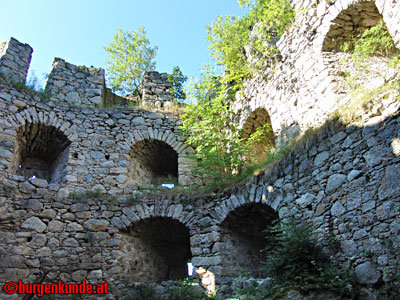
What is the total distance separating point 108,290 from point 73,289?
0.64 meters

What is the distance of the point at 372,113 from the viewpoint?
4.97 metres

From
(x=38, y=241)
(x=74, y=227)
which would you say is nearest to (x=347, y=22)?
(x=74, y=227)

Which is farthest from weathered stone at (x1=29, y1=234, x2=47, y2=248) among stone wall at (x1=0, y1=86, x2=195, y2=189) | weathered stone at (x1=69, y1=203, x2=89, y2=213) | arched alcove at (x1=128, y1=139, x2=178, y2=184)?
arched alcove at (x1=128, y1=139, x2=178, y2=184)

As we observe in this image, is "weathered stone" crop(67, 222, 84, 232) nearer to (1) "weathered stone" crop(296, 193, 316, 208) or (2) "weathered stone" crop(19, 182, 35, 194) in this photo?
(2) "weathered stone" crop(19, 182, 35, 194)

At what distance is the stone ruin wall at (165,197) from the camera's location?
4.79 metres

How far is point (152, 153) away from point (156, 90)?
2.08m

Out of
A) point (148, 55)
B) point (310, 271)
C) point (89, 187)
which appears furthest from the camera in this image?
point (148, 55)

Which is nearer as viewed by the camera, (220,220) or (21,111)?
(220,220)

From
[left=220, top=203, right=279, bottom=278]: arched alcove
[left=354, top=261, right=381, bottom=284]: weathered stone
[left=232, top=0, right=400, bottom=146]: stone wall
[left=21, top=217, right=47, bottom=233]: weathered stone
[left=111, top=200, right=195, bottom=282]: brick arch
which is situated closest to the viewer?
[left=354, top=261, right=381, bottom=284]: weathered stone

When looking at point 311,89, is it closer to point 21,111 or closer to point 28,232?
point 28,232

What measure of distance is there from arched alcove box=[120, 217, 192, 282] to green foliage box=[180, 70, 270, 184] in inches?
59.0

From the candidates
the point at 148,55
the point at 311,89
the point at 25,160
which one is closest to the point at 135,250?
the point at 25,160

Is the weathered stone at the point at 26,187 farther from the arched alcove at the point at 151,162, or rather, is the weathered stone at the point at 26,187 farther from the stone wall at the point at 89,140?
the arched alcove at the point at 151,162

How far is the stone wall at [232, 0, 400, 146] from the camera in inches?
249
